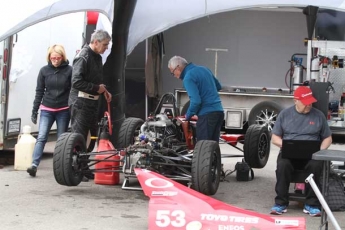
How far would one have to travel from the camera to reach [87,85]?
30.9 ft

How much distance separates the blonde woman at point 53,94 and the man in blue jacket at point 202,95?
5.22 feet

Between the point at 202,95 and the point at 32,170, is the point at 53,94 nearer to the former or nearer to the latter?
the point at 32,170

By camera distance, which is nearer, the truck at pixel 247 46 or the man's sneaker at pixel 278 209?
the man's sneaker at pixel 278 209

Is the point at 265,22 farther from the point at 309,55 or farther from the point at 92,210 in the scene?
the point at 92,210

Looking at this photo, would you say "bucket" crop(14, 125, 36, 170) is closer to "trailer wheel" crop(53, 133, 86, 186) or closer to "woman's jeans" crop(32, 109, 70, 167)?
"woman's jeans" crop(32, 109, 70, 167)

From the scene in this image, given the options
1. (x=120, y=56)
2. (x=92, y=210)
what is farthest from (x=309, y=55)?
(x=92, y=210)

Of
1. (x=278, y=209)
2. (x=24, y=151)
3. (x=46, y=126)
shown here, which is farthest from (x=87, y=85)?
(x=278, y=209)

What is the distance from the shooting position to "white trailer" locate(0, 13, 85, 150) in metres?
11.0

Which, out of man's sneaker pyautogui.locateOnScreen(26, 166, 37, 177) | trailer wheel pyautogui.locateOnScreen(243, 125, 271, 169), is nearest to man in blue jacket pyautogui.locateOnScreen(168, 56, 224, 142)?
trailer wheel pyautogui.locateOnScreen(243, 125, 271, 169)

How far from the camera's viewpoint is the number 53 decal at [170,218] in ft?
22.6

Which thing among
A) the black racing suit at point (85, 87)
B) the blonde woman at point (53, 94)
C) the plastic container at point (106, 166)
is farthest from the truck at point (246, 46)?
the plastic container at point (106, 166)

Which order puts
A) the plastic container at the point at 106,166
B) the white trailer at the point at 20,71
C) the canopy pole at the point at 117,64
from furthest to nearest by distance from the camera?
the canopy pole at the point at 117,64
the white trailer at the point at 20,71
the plastic container at the point at 106,166

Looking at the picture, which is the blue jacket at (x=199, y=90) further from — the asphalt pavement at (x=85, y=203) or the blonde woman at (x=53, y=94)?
the blonde woman at (x=53, y=94)

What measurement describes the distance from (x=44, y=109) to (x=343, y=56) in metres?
6.78
